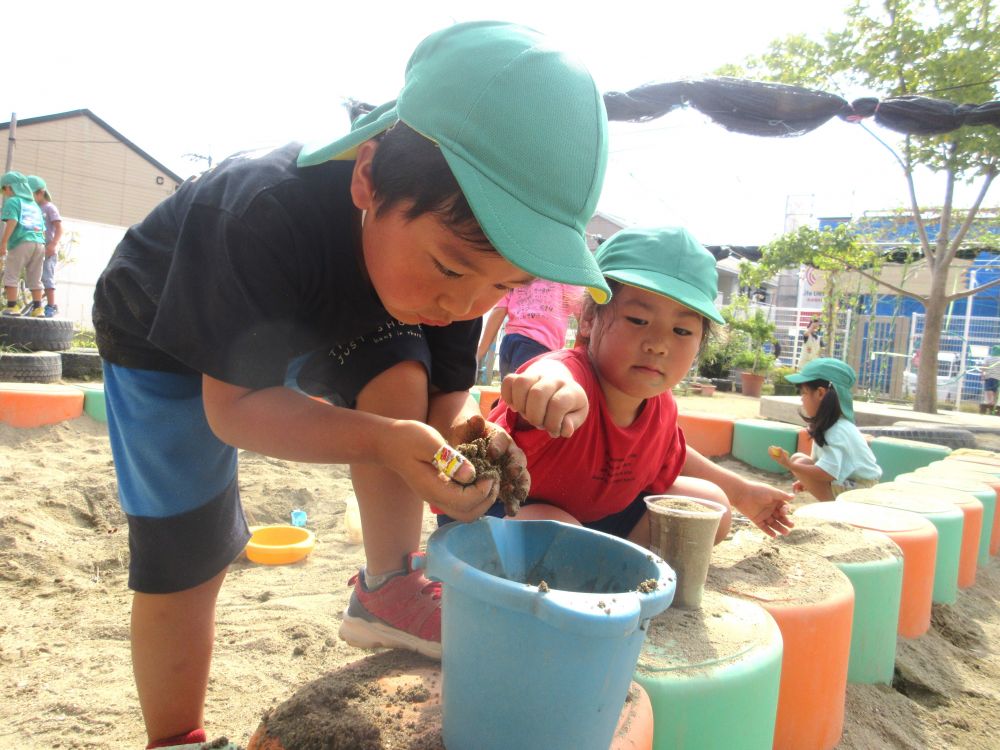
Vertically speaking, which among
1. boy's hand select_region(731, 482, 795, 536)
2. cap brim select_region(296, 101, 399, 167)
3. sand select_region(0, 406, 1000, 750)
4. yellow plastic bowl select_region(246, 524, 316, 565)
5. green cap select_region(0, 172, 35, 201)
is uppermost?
green cap select_region(0, 172, 35, 201)

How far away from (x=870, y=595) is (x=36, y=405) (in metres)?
4.32

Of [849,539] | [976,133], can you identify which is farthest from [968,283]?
[849,539]

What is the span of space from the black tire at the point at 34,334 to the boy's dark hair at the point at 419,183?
6.00 meters

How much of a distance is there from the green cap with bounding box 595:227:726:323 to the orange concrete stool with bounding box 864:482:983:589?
1649mm

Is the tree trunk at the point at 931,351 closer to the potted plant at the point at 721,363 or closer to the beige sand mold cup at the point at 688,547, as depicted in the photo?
the potted plant at the point at 721,363

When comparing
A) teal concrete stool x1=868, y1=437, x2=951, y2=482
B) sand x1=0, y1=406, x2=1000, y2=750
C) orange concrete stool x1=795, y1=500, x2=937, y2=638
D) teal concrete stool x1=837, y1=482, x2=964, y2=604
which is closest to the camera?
sand x1=0, y1=406, x2=1000, y2=750

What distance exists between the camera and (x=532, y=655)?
846 millimetres

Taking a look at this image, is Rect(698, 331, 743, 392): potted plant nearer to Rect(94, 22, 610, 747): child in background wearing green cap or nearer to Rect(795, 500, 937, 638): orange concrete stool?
Rect(795, 500, 937, 638): orange concrete stool

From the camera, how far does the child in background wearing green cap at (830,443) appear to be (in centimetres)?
407

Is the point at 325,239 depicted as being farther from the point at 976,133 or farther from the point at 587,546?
the point at 976,133

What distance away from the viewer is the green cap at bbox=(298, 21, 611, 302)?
0.95 metres

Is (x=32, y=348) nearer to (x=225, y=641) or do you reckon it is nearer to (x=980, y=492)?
(x=225, y=641)

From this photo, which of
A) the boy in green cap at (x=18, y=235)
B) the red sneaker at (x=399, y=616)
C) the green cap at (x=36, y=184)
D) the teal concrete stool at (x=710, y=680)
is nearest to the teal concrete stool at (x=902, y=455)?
the teal concrete stool at (x=710, y=680)

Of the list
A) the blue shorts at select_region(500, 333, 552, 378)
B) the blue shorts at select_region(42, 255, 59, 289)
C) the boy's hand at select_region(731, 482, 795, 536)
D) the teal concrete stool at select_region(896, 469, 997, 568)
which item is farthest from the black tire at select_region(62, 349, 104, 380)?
the teal concrete stool at select_region(896, 469, 997, 568)
